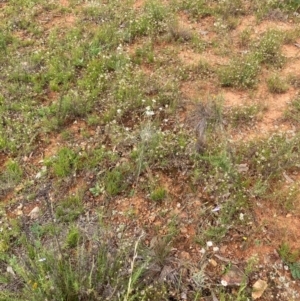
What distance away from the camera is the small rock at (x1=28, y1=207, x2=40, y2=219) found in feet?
16.3

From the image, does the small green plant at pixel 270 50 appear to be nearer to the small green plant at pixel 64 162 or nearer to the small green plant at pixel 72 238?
the small green plant at pixel 64 162

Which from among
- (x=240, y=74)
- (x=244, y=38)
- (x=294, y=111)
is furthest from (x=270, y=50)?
(x=294, y=111)

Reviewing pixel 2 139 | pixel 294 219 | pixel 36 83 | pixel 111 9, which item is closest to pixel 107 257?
pixel 294 219

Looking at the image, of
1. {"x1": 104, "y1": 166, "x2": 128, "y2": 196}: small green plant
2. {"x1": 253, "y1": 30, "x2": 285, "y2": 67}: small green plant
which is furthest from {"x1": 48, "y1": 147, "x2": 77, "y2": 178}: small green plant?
{"x1": 253, "y1": 30, "x2": 285, "y2": 67}: small green plant

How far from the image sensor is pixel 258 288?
4.13 m

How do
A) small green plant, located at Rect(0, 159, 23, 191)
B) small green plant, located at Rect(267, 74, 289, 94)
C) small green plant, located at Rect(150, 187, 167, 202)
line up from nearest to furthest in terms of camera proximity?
small green plant, located at Rect(150, 187, 167, 202) → small green plant, located at Rect(0, 159, 23, 191) → small green plant, located at Rect(267, 74, 289, 94)

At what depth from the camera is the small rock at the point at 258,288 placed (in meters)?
4.10

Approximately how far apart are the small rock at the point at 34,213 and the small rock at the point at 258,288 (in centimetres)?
256

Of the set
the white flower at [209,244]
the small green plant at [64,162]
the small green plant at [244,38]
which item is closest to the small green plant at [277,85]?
the small green plant at [244,38]

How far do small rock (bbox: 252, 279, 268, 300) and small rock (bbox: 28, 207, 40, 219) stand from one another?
2.56 meters

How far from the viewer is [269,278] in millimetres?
4266

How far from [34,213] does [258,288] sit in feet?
8.70

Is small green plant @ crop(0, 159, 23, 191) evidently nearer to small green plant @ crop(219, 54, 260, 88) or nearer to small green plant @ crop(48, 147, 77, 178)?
small green plant @ crop(48, 147, 77, 178)

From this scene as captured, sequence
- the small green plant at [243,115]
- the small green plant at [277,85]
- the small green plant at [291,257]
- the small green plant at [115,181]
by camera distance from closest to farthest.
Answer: the small green plant at [291,257] < the small green plant at [115,181] < the small green plant at [243,115] < the small green plant at [277,85]
